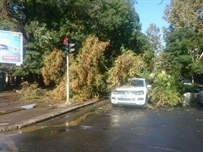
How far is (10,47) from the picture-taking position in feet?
61.7

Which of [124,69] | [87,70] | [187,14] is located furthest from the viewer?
[187,14]

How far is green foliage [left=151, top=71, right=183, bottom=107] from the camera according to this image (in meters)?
15.8

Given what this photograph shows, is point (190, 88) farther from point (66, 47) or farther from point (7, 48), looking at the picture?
point (7, 48)

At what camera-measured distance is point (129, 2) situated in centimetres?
3002

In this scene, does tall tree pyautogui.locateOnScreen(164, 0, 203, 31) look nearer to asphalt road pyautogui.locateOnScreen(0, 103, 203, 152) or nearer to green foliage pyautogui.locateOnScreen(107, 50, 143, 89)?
green foliage pyautogui.locateOnScreen(107, 50, 143, 89)

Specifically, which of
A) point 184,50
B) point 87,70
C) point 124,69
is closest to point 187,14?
point 184,50

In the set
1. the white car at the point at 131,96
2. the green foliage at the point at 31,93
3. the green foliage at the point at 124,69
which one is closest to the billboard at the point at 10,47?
the green foliage at the point at 31,93

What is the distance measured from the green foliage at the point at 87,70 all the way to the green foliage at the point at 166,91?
3.70 metres

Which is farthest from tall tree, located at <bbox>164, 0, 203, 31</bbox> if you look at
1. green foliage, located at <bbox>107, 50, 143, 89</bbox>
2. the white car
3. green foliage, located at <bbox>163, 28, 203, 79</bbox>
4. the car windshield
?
the white car

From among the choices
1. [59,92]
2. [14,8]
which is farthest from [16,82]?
[59,92]

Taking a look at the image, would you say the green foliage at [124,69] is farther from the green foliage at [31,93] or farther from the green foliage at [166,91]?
the green foliage at [31,93]

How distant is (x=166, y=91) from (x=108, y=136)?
898 centimetres

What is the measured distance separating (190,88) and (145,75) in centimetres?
733

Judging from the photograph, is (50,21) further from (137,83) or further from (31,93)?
(137,83)
